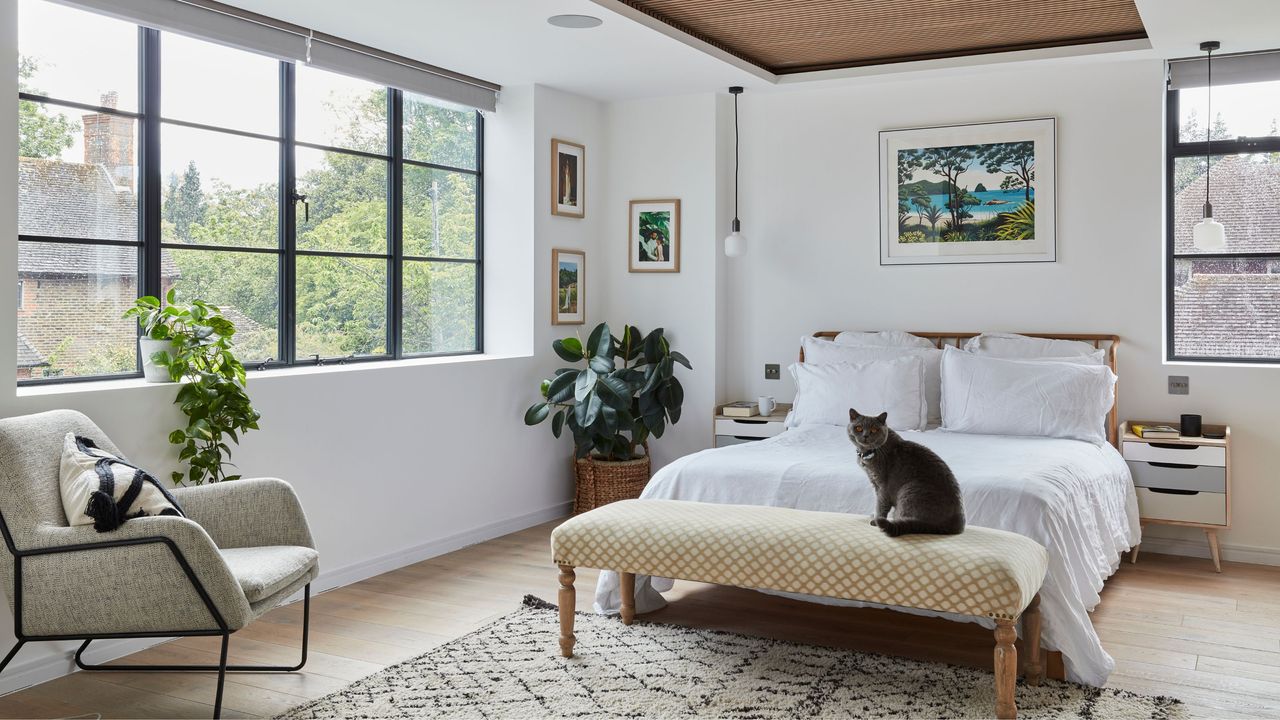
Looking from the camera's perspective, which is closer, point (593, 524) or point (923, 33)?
point (593, 524)

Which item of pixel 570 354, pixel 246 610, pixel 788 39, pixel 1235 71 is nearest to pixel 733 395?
pixel 570 354

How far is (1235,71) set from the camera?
201 inches

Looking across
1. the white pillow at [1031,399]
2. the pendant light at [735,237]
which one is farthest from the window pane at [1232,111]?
the pendant light at [735,237]

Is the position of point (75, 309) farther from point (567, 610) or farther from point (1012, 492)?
point (1012, 492)

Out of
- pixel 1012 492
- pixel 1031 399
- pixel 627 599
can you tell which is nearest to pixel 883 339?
pixel 1031 399

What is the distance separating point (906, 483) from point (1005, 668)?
627mm

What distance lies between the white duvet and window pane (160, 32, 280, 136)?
2.40m

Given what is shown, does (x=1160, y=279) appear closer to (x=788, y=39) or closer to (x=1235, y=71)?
(x=1235, y=71)

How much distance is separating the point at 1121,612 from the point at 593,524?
2239mm

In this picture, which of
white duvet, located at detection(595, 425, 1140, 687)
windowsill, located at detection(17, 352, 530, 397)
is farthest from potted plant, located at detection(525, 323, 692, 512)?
white duvet, located at detection(595, 425, 1140, 687)

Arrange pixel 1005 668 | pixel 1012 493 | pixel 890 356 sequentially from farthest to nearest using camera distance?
pixel 890 356 < pixel 1012 493 < pixel 1005 668

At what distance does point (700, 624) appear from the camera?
162 inches

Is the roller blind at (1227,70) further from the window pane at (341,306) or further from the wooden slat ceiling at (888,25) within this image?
the window pane at (341,306)

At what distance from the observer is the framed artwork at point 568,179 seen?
6031 millimetres
